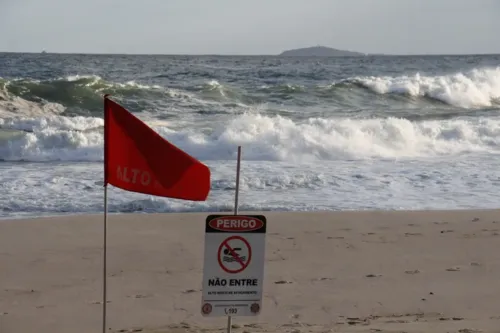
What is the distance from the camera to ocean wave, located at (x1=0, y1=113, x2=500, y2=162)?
16719mm

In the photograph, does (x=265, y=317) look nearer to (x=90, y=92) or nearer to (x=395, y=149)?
(x=395, y=149)

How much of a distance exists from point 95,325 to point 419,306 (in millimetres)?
2516

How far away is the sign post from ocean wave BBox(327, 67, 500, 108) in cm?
2965

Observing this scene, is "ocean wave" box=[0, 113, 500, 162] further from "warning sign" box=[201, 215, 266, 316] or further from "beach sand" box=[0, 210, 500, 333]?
"warning sign" box=[201, 215, 266, 316]

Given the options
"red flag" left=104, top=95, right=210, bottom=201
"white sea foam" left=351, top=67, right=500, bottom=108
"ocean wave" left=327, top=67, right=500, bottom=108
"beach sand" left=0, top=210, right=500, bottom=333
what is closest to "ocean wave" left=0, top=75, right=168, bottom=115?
"ocean wave" left=327, top=67, right=500, bottom=108

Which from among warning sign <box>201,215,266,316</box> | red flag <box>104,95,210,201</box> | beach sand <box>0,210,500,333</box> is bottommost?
beach sand <box>0,210,500,333</box>

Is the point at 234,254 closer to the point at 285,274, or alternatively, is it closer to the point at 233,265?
the point at 233,265

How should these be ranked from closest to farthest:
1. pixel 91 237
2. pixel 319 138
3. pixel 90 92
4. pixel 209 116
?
pixel 91 237 → pixel 319 138 → pixel 209 116 → pixel 90 92

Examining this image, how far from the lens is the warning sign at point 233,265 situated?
440 cm

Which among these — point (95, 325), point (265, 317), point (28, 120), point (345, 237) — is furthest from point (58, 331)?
point (28, 120)

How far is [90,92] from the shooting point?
2831 cm

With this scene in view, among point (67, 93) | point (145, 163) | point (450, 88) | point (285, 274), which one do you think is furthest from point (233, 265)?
point (450, 88)

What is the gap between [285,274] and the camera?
745 cm

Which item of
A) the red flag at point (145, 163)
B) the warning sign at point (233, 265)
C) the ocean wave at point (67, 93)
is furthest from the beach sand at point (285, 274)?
the ocean wave at point (67, 93)
